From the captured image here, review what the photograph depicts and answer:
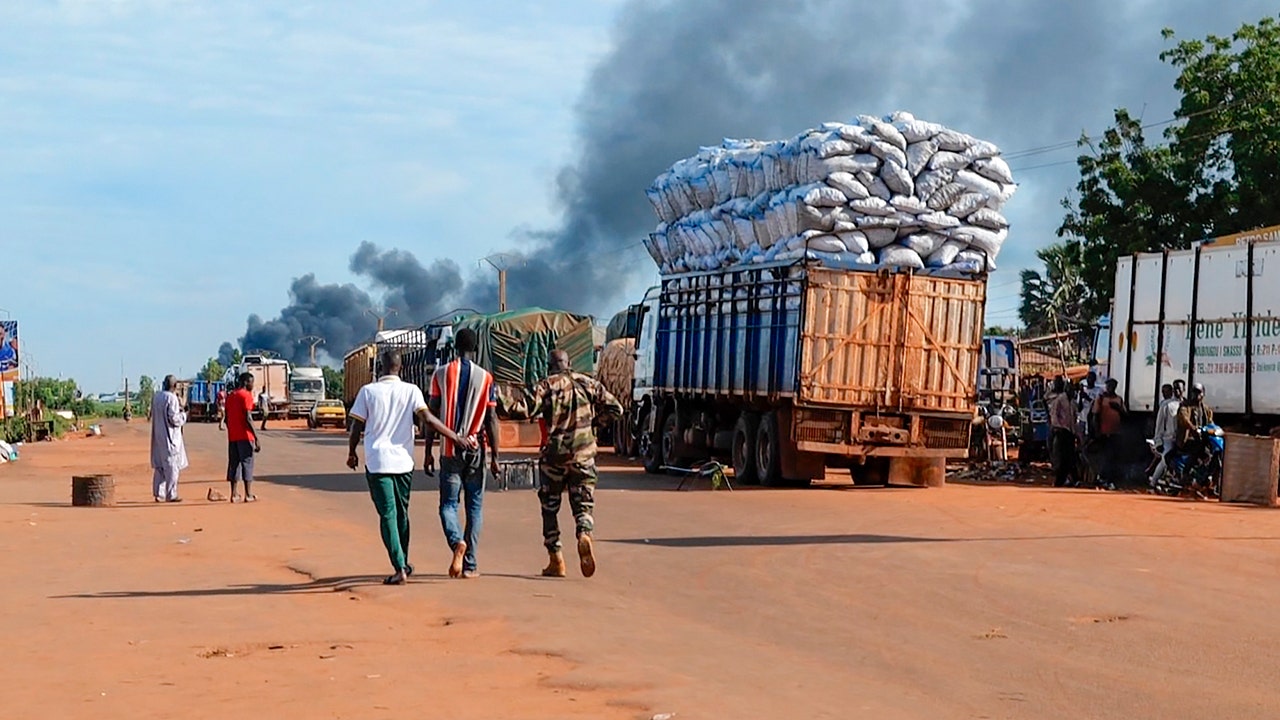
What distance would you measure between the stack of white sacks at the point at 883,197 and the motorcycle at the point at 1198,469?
11.9 ft

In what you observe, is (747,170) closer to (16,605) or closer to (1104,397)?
(1104,397)

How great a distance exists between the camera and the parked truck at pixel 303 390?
79062 mm

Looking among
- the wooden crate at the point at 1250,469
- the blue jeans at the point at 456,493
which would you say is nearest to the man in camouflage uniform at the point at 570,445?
the blue jeans at the point at 456,493

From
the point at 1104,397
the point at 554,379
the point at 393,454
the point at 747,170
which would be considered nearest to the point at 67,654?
the point at 393,454

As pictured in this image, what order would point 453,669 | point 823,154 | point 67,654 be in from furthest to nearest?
point 823,154 < point 67,654 < point 453,669

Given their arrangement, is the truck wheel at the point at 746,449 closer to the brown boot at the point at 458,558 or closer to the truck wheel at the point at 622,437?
the truck wheel at the point at 622,437

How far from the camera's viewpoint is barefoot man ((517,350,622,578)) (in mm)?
12125

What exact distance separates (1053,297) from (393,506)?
6708cm

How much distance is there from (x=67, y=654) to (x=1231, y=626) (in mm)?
6783

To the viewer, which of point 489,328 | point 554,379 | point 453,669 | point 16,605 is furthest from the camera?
point 489,328

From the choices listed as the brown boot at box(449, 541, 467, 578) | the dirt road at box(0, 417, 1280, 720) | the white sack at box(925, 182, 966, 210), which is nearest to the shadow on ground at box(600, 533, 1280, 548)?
the dirt road at box(0, 417, 1280, 720)

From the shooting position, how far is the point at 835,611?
10570mm

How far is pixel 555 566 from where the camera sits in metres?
12.4

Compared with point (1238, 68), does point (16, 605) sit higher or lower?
lower
